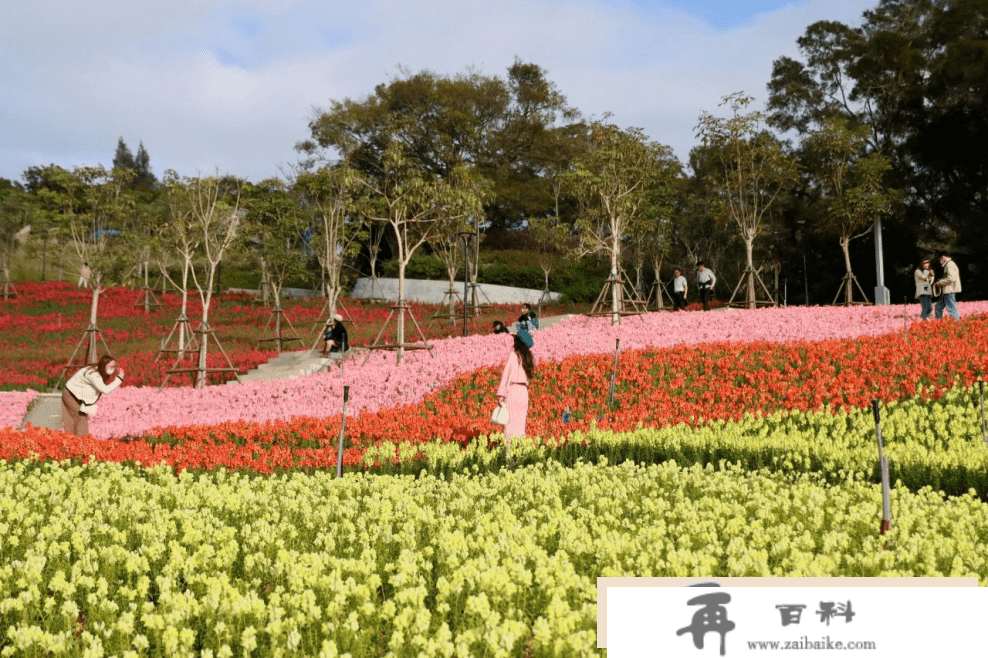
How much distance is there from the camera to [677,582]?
3750 millimetres

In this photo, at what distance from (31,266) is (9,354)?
157 feet

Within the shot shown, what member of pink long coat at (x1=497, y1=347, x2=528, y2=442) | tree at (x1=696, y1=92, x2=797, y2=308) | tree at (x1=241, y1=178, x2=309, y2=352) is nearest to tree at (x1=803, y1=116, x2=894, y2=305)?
tree at (x1=696, y1=92, x2=797, y2=308)

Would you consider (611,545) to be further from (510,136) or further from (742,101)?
(510,136)

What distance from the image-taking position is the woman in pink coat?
11.4m

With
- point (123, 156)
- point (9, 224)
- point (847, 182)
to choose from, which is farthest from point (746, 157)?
point (123, 156)

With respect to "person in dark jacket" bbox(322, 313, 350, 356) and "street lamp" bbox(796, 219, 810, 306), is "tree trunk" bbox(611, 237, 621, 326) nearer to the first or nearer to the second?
"person in dark jacket" bbox(322, 313, 350, 356)

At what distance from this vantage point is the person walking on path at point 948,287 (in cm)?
1911

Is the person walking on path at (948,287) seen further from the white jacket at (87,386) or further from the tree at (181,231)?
the tree at (181,231)

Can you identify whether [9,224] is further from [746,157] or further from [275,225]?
[746,157]

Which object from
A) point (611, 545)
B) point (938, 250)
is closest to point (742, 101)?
point (938, 250)

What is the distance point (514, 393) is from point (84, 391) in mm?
7953

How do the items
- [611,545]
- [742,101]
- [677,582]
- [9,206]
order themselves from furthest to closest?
1. [9,206]
2. [742,101]
3. [611,545]
4. [677,582]

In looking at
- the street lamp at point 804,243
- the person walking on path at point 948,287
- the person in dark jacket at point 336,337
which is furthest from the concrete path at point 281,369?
the street lamp at point 804,243

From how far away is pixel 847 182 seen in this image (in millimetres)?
34344
